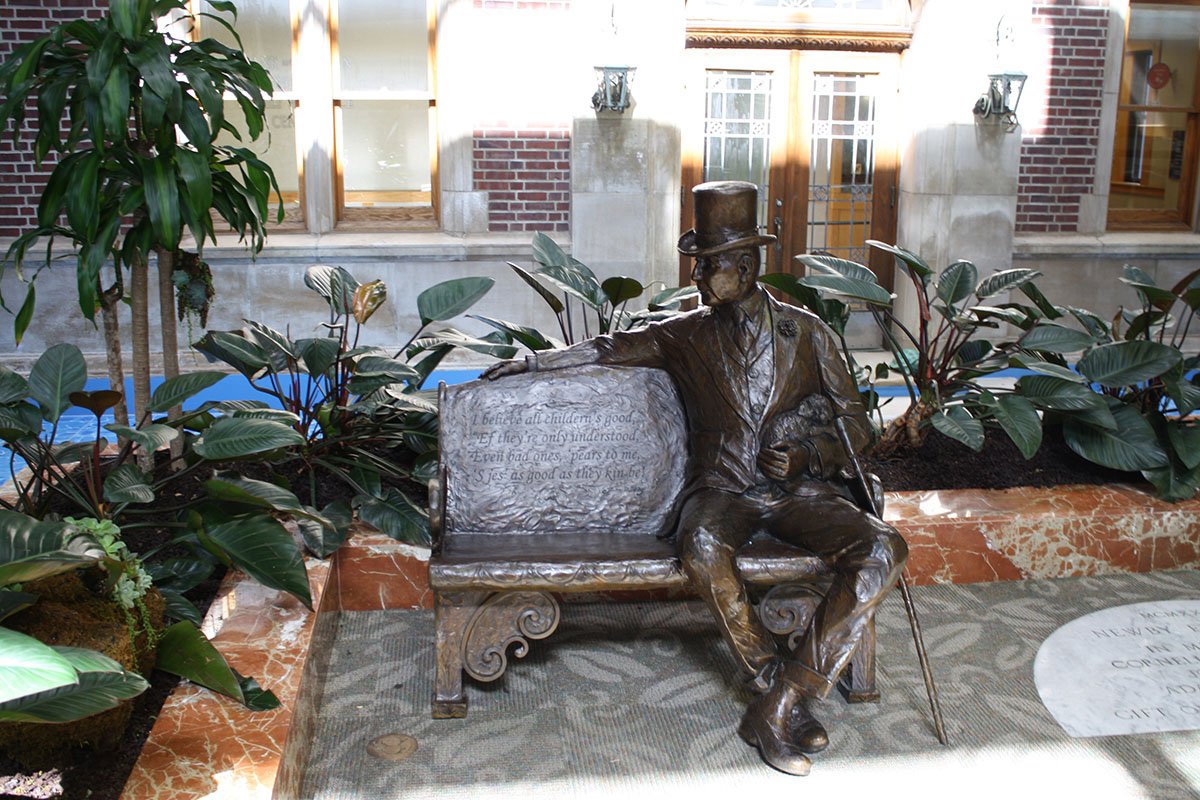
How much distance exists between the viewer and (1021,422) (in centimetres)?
438

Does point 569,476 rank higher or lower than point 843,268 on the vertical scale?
lower

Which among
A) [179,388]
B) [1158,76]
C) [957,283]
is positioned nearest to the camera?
[179,388]

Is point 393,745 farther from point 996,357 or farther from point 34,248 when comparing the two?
point 34,248

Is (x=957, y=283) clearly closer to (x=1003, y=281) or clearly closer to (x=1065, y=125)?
(x=1003, y=281)

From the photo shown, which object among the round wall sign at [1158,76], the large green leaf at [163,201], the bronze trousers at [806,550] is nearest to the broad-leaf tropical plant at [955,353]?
the bronze trousers at [806,550]

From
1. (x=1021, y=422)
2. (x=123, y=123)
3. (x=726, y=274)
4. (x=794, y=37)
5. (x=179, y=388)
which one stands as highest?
(x=794, y=37)

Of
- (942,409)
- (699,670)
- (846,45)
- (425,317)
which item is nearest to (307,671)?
(699,670)

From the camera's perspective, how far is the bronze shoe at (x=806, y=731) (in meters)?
3.17

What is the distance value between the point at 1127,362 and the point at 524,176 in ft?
15.2

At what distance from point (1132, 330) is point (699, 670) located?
2556mm

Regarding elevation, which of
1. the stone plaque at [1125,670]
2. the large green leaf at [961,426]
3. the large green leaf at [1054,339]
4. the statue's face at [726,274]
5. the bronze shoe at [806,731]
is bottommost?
the stone plaque at [1125,670]

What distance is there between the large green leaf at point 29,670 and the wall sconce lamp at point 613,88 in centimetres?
640

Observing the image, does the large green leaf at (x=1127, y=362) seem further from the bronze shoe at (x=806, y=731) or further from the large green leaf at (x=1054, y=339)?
the bronze shoe at (x=806, y=731)

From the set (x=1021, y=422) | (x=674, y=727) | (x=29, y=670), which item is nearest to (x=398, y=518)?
(x=674, y=727)
